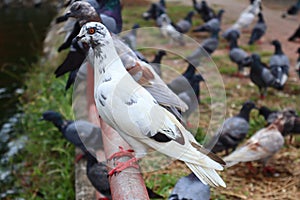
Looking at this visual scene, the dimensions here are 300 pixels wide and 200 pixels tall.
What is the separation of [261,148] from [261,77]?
7.47 ft

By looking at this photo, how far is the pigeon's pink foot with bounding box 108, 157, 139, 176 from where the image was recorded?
102 inches

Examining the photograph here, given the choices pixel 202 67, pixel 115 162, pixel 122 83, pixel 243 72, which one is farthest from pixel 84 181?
pixel 243 72

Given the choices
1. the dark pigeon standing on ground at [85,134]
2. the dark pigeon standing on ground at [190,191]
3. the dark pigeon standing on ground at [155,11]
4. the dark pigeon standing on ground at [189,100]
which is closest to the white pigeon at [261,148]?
the dark pigeon standing on ground at [189,100]

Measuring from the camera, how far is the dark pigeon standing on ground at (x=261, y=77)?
681 cm

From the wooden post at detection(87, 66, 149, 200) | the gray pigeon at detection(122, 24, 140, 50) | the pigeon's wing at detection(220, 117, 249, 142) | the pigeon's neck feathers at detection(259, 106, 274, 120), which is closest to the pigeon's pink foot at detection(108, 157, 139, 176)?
the wooden post at detection(87, 66, 149, 200)

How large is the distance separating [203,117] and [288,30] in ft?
20.9

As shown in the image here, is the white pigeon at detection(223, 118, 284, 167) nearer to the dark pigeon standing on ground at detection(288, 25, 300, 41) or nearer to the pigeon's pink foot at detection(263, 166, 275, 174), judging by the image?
the pigeon's pink foot at detection(263, 166, 275, 174)

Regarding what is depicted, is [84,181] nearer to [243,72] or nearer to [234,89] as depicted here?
[234,89]

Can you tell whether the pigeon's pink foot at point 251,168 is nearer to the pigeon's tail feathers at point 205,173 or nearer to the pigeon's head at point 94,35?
the pigeon's tail feathers at point 205,173

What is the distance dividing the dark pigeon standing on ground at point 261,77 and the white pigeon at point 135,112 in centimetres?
457

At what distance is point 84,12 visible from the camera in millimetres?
2941

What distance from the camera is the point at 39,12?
50.3 feet

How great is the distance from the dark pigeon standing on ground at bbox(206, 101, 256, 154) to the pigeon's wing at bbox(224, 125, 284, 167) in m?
0.17

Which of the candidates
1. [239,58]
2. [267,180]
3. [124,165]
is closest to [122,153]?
[124,165]
